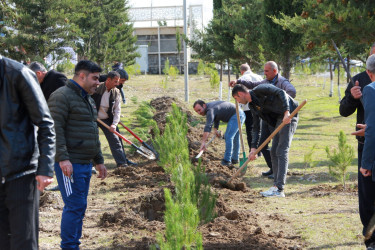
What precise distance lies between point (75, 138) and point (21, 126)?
1151 mm

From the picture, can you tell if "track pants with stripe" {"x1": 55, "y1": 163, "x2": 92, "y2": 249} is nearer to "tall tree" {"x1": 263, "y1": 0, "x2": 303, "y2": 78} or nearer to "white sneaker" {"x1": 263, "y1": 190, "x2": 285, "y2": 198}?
"white sneaker" {"x1": 263, "y1": 190, "x2": 285, "y2": 198}

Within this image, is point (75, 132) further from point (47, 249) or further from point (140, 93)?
point (140, 93)

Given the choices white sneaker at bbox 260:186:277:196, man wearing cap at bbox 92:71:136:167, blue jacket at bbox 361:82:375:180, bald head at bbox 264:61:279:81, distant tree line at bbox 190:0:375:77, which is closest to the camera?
blue jacket at bbox 361:82:375:180

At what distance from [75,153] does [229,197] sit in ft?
10.2

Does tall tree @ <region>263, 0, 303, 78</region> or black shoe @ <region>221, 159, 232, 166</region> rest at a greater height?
tall tree @ <region>263, 0, 303, 78</region>

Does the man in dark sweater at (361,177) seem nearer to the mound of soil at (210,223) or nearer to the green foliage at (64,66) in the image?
the mound of soil at (210,223)

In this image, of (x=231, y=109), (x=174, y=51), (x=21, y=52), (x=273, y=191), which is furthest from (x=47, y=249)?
(x=174, y=51)

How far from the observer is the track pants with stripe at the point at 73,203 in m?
4.11

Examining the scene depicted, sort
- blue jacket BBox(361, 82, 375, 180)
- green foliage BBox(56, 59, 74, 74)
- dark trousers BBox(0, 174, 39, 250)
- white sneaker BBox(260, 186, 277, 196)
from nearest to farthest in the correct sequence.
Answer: dark trousers BBox(0, 174, 39, 250)
blue jacket BBox(361, 82, 375, 180)
white sneaker BBox(260, 186, 277, 196)
green foliage BBox(56, 59, 74, 74)

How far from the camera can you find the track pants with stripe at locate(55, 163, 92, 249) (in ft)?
13.5

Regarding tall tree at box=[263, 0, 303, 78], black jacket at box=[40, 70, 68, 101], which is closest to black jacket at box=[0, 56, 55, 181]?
black jacket at box=[40, 70, 68, 101]

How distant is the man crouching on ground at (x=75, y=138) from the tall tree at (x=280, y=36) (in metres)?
8.27

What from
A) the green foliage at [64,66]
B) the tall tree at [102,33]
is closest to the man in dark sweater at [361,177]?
the tall tree at [102,33]

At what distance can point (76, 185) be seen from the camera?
4.16 meters
